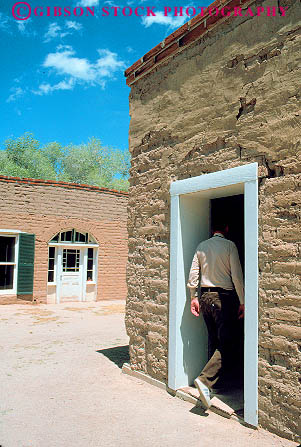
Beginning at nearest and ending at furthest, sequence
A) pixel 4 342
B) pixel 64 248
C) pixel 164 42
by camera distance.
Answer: pixel 164 42 → pixel 4 342 → pixel 64 248

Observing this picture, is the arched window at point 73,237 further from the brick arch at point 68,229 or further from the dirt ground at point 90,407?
the dirt ground at point 90,407

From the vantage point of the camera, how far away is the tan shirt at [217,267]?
3973 mm

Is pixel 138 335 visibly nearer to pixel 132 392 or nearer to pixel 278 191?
pixel 132 392

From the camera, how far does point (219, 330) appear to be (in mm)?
3939

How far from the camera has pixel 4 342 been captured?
23.4 ft

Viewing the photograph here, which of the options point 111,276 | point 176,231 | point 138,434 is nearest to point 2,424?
point 138,434

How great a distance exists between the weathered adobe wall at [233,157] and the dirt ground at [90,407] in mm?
394

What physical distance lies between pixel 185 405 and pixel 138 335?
1156 mm

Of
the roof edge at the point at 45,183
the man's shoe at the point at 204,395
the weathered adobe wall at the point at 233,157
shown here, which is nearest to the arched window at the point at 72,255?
the roof edge at the point at 45,183

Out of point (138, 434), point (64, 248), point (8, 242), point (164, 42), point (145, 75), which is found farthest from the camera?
point (64, 248)

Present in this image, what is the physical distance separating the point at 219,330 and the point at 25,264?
980cm

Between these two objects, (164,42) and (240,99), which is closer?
(240,99)

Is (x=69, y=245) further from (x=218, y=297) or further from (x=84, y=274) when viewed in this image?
(x=218, y=297)

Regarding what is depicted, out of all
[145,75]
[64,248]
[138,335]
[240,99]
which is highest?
[145,75]
